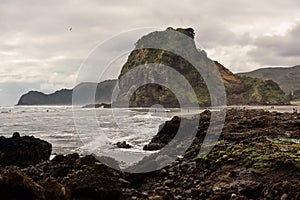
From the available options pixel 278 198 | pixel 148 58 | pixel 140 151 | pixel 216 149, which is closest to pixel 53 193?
pixel 278 198

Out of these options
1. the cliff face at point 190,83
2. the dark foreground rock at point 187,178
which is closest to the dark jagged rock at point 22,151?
the dark foreground rock at point 187,178

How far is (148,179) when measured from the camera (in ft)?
31.3

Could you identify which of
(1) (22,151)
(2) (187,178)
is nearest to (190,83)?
(1) (22,151)

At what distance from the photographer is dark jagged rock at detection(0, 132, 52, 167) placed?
12445 millimetres

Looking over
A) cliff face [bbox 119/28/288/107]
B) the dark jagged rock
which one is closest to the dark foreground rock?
the dark jagged rock

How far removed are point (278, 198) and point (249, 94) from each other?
137424 millimetres

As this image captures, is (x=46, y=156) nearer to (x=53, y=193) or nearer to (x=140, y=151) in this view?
(x=140, y=151)

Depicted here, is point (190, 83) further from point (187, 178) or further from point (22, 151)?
point (187, 178)

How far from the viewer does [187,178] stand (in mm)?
9227

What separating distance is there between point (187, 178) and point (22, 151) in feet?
22.4

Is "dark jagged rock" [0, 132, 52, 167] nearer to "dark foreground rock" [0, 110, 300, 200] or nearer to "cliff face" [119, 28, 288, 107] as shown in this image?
"dark foreground rock" [0, 110, 300, 200]

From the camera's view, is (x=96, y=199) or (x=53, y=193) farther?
(x=96, y=199)

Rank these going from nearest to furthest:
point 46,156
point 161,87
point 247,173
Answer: point 247,173 < point 46,156 < point 161,87

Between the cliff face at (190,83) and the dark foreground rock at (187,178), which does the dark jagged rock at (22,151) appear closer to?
the dark foreground rock at (187,178)
